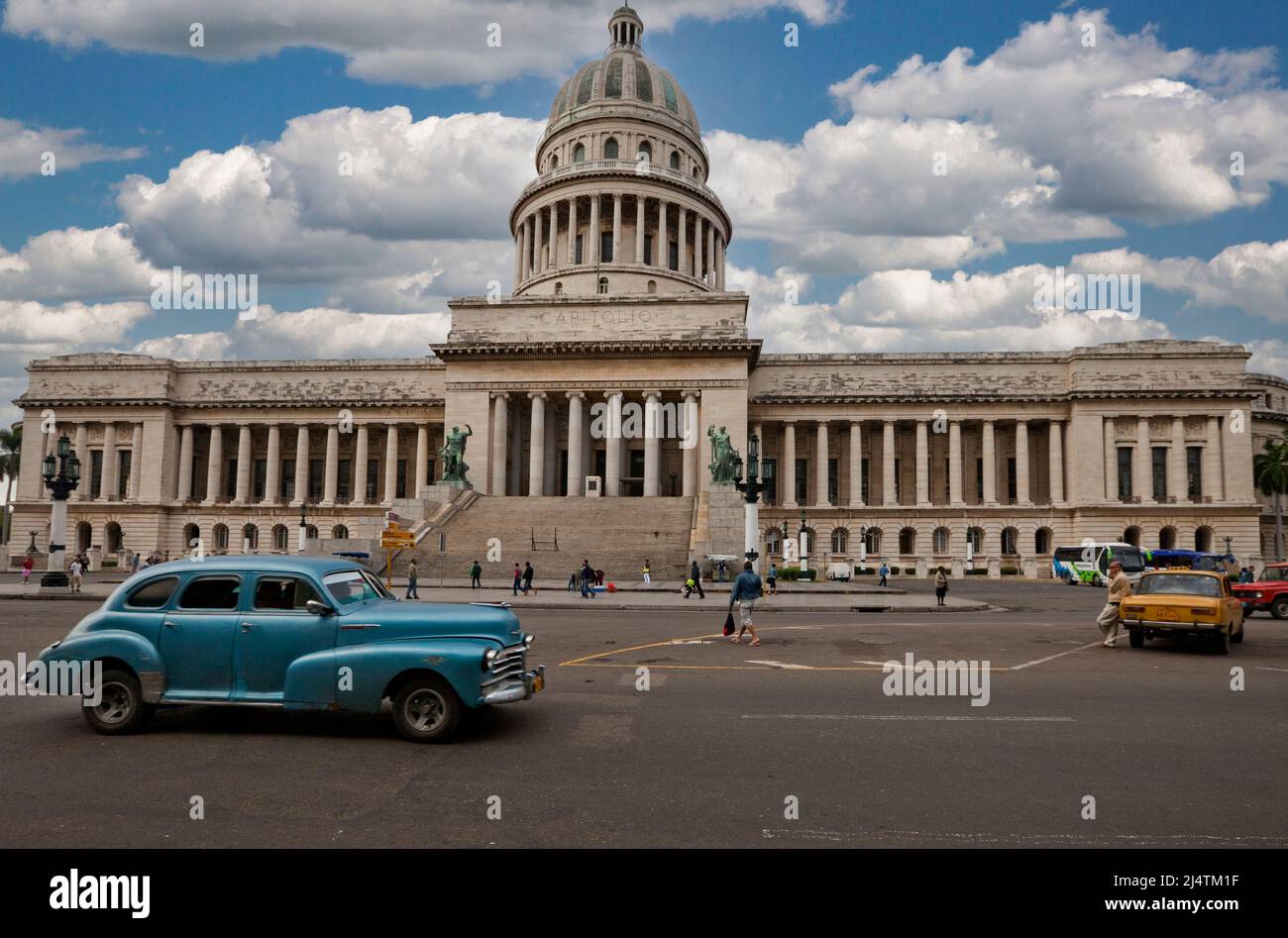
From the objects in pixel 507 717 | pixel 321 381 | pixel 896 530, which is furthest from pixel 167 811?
pixel 321 381

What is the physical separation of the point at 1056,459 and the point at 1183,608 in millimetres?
50738

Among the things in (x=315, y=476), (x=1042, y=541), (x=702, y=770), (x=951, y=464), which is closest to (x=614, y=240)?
(x=315, y=476)

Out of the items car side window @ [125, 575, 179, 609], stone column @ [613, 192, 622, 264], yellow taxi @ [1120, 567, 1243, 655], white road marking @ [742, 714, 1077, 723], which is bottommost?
white road marking @ [742, 714, 1077, 723]

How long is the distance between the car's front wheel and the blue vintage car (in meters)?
0.01

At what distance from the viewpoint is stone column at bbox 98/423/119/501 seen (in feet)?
225

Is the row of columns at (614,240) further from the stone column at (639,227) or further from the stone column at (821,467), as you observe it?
the stone column at (821,467)

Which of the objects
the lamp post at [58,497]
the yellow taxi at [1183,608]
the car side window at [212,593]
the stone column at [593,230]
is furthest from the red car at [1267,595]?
the stone column at [593,230]

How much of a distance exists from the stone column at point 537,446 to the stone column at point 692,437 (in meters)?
9.64

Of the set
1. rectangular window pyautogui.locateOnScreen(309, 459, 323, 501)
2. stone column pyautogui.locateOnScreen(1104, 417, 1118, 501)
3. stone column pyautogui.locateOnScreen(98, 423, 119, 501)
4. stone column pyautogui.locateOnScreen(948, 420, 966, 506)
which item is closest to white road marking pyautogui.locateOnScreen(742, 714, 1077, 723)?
stone column pyautogui.locateOnScreen(948, 420, 966, 506)

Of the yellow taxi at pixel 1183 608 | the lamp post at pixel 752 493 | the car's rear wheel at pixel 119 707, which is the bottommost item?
the car's rear wheel at pixel 119 707

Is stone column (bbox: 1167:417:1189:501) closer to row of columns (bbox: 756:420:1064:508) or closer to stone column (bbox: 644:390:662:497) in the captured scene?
row of columns (bbox: 756:420:1064:508)

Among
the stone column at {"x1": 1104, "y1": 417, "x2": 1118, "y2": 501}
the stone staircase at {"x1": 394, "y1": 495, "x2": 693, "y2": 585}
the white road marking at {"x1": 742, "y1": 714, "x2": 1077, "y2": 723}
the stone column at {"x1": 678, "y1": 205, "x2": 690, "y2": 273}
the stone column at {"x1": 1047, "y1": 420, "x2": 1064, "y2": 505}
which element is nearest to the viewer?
the white road marking at {"x1": 742, "y1": 714, "x2": 1077, "y2": 723}

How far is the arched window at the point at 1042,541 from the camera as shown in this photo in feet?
203

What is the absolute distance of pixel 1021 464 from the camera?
62344 millimetres
